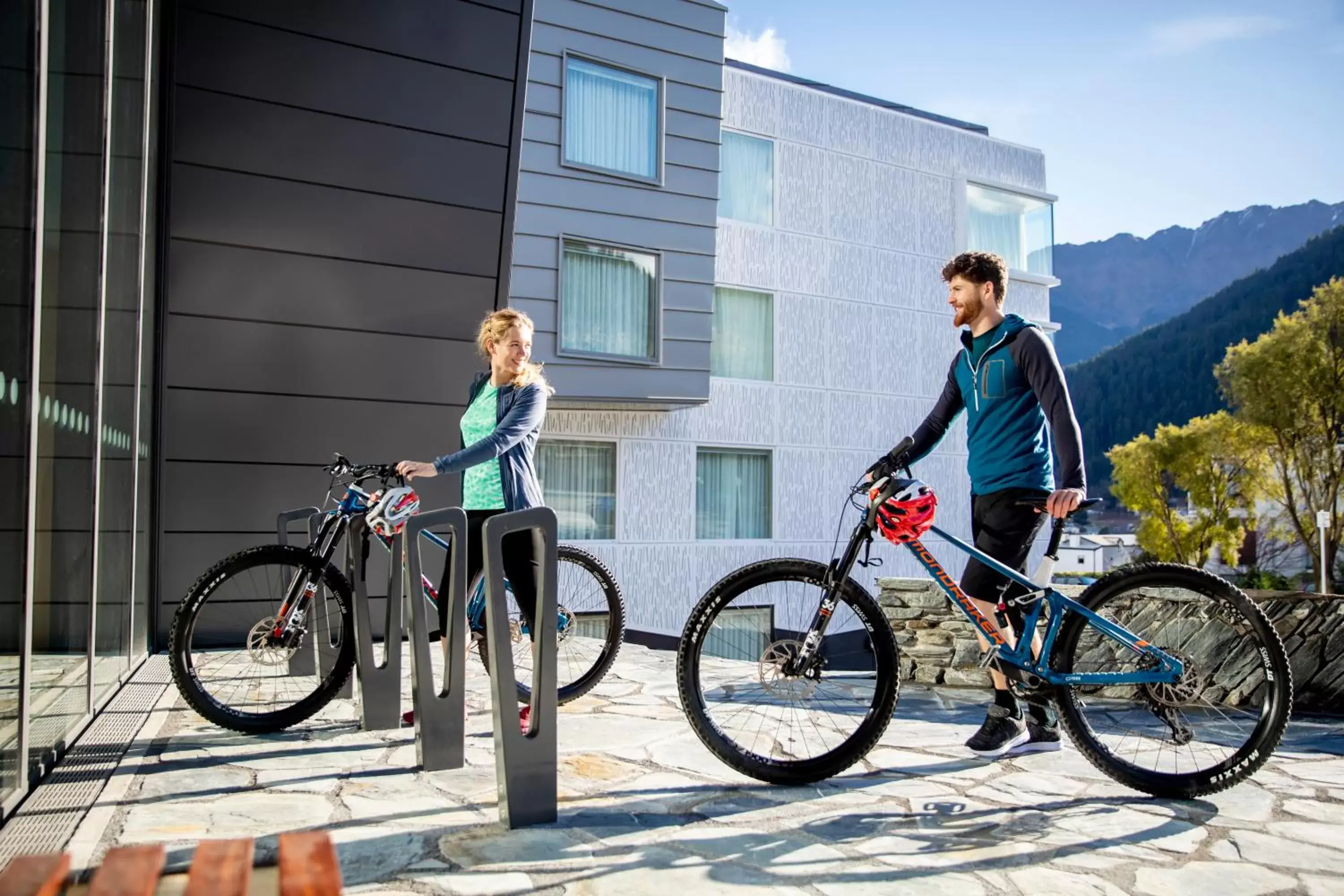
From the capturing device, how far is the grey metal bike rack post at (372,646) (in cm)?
434

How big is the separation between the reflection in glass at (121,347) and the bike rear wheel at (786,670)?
→ 8.92ft

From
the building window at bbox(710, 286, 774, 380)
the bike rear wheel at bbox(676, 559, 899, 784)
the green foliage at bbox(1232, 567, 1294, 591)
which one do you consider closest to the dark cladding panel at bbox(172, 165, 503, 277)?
the bike rear wheel at bbox(676, 559, 899, 784)

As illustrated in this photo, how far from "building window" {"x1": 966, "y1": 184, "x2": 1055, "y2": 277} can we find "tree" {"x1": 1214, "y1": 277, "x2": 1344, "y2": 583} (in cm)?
1227

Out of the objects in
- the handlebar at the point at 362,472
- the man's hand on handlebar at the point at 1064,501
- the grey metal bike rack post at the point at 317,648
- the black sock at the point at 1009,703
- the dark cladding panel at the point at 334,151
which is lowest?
the black sock at the point at 1009,703

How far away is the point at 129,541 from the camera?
5.78 m

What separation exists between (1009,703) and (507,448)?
235cm

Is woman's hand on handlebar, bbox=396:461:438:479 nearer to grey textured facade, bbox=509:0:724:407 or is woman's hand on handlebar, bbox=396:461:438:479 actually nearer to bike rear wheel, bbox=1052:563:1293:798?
bike rear wheel, bbox=1052:563:1293:798

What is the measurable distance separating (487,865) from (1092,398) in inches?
4095

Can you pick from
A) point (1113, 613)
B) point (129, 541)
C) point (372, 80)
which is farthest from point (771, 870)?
point (372, 80)

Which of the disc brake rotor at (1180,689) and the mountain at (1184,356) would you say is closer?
the disc brake rotor at (1180,689)

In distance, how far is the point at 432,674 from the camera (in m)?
3.84

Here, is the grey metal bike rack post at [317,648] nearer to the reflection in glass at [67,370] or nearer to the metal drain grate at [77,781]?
the metal drain grate at [77,781]

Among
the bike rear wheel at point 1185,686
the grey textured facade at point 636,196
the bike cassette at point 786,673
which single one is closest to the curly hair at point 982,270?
the bike rear wheel at point 1185,686

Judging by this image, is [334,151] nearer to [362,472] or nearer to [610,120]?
[362,472]
